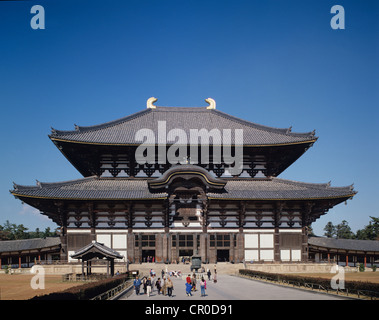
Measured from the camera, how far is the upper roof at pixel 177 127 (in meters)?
42.9

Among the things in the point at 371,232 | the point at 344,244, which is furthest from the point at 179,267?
the point at 371,232

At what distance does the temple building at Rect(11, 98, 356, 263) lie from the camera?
132ft

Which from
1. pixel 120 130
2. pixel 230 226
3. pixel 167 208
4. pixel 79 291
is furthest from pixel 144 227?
pixel 79 291

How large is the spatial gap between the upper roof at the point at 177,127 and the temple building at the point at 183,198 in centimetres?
24

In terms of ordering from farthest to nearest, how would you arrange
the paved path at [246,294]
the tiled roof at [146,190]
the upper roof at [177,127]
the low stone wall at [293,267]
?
the upper roof at [177,127] → the tiled roof at [146,190] → the low stone wall at [293,267] → the paved path at [246,294]

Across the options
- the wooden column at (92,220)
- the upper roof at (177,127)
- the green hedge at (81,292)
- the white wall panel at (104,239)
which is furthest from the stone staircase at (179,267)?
→ the green hedge at (81,292)

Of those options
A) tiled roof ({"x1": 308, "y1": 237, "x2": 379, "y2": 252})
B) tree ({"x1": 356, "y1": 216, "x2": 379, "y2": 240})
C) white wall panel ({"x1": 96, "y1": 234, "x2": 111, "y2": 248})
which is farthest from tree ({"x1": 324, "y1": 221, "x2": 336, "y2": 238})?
white wall panel ({"x1": 96, "y1": 234, "x2": 111, "y2": 248})

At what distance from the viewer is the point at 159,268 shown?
123 ft

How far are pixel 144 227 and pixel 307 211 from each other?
18376 mm

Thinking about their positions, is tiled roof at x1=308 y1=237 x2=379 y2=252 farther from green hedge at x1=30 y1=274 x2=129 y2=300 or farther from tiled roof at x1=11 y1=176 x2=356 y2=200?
green hedge at x1=30 y1=274 x2=129 y2=300

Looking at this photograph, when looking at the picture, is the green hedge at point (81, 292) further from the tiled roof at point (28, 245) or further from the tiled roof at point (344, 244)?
the tiled roof at point (344, 244)

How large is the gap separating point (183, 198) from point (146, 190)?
14.1 feet
